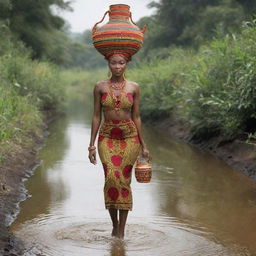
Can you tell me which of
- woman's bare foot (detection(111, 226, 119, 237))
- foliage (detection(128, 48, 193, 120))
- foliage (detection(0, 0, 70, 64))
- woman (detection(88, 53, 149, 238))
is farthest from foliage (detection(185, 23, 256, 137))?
foliage (detection(0, 0, 70, 64))

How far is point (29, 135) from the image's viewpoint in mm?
13078

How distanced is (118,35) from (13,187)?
10.7 feet

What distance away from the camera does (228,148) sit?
39.2 feet

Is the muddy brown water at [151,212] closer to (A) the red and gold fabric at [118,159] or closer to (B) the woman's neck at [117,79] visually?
(A) the red and gold fabric at [118,159]

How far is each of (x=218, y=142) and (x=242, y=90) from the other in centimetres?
236

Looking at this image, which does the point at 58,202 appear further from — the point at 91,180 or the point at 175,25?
the point at 175,25

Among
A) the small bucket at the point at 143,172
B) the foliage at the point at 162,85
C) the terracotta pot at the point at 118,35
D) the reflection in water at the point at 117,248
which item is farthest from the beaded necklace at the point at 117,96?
the foliage at the point at 162,85

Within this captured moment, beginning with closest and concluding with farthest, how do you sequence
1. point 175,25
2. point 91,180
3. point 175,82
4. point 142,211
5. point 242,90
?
point 142,211, point 91,180, point 242,90, point 175,82, point 175,25

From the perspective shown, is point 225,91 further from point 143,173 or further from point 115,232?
point 115,232

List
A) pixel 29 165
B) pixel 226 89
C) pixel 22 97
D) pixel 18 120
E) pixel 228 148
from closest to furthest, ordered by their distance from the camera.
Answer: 1. pixel 29 165
2. pixel 228 148
3. pixel 226 89
4. pixel 18 120
5. pixel 22 97

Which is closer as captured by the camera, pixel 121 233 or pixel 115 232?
pixel 121 233

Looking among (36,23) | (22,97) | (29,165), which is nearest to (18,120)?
(22,97)

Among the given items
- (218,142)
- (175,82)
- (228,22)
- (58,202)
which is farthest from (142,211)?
(228,22)

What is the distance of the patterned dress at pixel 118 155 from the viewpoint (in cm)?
612
